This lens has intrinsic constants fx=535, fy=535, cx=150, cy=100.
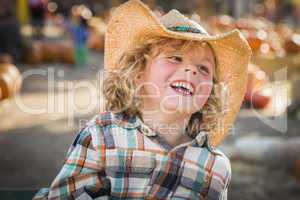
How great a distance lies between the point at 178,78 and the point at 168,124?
0.18m

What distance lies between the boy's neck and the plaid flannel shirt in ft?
0.14

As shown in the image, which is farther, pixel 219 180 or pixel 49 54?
pixel 49 54

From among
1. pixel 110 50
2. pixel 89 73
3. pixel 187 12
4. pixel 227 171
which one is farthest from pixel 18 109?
pixel 187 12

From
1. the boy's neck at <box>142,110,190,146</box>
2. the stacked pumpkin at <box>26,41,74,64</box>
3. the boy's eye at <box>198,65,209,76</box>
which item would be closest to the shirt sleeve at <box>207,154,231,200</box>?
the boy's neck at <box>142,110,190,146</box>

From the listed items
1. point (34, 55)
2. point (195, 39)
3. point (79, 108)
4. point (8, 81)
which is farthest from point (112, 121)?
point (34, 55)

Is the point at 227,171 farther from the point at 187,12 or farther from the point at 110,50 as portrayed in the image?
the point at 187,12

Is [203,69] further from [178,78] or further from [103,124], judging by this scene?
[103,124]

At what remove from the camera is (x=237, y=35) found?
188 centimetres

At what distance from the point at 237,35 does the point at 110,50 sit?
48 centimetres

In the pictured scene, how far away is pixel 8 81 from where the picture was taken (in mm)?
5754

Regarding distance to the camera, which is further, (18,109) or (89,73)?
(89,73)

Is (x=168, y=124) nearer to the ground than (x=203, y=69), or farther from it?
nearer to the ground

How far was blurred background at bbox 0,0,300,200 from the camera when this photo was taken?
3.76 m

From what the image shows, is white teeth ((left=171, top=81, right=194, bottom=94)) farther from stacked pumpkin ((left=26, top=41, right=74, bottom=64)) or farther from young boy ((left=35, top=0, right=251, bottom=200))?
stacked pumpkin ((left=26, top=41, right=74, bottom=64))
